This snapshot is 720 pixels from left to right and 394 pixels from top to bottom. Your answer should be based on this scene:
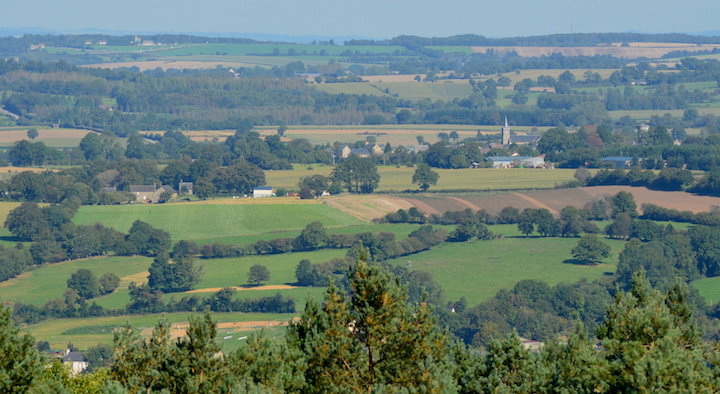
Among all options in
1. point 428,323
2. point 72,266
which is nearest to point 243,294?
point 72,266

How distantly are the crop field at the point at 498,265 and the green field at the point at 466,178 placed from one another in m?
25.3

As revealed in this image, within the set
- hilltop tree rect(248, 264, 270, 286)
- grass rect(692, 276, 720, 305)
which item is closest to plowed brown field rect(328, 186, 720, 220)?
grass rect(692, 276, 720, 305)

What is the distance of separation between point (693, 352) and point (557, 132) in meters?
138

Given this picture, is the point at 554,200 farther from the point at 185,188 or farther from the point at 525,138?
the point at 525,138

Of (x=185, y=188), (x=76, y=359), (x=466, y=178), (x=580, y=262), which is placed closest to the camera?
(x=76, y=359)

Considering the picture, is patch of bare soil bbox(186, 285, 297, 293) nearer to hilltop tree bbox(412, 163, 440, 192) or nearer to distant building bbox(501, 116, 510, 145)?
hilltop tree bbox(412, 163, 440, 192)

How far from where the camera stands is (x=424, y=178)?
4916 inches

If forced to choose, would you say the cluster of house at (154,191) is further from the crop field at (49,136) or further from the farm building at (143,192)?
the crop field at (49,136)

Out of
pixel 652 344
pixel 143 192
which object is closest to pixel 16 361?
pixel 652 344

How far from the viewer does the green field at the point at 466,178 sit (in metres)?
124

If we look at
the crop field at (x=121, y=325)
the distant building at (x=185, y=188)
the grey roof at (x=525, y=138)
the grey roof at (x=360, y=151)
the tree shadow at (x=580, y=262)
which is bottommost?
the grey roof at (x=525, y=138)

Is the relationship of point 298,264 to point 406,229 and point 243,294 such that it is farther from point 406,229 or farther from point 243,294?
point 406,229

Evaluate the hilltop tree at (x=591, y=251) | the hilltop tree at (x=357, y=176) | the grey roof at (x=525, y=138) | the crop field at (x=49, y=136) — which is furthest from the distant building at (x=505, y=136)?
the hilltop tree at (x=591, y=251)

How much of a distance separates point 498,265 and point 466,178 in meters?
43.4
